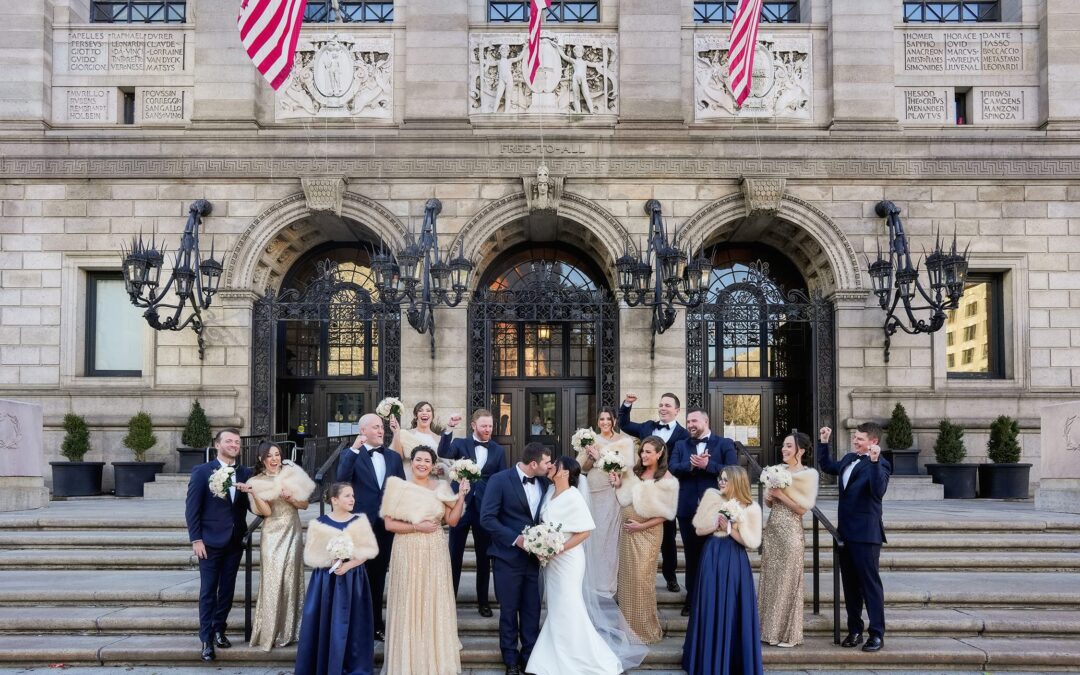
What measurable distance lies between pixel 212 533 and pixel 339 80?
11914mm

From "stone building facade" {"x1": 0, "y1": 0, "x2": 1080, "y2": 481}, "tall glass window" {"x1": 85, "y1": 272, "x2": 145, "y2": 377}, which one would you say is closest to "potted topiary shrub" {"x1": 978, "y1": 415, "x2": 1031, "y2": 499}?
"stone building facade" {"x1": 0, "y1": 0, "x2": 1080, "y2": 481}

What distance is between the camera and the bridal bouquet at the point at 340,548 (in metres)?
6.96

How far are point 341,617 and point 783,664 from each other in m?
4.15

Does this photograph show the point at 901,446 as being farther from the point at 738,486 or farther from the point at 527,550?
the point at 527,550

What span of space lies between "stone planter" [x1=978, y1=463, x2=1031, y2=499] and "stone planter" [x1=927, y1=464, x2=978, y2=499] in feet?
1.04

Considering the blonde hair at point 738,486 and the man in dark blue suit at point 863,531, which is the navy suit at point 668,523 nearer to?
the blonde hair at point 738,486

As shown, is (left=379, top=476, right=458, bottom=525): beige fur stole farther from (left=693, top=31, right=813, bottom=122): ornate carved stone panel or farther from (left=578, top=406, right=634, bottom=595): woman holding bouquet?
(left=693, top=31, right=813, bottom=122): ornate carved stone panel

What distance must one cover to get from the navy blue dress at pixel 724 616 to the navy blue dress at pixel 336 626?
112 inches

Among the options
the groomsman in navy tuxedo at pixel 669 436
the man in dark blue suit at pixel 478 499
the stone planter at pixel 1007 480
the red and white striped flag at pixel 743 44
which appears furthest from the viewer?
the stone planter at pixel 1007 480

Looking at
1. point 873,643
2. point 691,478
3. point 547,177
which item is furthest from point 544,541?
point 547,177

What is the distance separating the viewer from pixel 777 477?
8.03m

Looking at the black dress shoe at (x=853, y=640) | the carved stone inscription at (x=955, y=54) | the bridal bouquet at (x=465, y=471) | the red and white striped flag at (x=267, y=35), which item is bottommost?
the black dress shoe at (x=853, y=640)

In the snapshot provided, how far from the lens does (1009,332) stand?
1711 cm

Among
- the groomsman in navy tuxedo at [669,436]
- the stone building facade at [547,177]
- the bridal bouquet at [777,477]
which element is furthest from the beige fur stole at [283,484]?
the stone building facade at [547,177]
